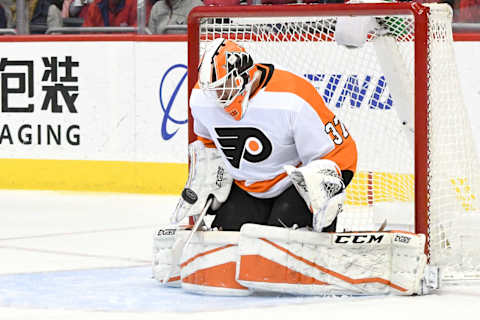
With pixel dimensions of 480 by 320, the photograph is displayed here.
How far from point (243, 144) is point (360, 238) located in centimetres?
55

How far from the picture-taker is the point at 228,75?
173 inches

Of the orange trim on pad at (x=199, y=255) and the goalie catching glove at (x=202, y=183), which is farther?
the goalie catching glove at (x=202, y=183)

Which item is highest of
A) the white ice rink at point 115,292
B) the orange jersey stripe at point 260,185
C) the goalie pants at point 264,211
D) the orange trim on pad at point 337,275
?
the orange jersey stripe at point 260,185

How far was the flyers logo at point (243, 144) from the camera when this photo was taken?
14.8ft

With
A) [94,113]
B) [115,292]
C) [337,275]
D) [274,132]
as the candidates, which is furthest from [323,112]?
[94,113]

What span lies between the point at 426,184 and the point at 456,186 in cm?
28

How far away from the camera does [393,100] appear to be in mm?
5484

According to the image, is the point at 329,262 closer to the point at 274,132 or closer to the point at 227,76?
the point at 274,132

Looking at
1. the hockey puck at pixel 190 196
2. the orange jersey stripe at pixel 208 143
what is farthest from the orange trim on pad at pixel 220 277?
the orange jersey stripe at pixel 208 143

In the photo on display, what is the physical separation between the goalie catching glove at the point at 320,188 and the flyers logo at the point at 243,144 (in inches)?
8.8

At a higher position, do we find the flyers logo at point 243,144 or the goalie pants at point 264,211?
the flyers logo at point 243,144

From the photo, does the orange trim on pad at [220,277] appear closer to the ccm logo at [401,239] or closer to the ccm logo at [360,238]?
the ccm logo at [360,238]

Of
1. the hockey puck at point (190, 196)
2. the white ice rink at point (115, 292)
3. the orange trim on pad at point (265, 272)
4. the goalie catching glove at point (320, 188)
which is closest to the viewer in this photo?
the white ice rink at point (115, 292)

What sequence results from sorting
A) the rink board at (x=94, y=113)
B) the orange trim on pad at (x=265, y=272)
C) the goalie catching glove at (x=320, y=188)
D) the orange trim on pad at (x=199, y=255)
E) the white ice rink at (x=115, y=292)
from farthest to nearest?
1. the rink board at (x=94, y=113)
2. the orange trim on pad at (x=199, y=255)
3. the orange trim on pad at (x=265, y=272)
4. the goalie catching glove at (x=320, y=188)
5. the white ice rink at (x=115, y=292)
